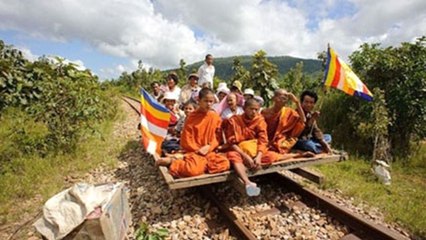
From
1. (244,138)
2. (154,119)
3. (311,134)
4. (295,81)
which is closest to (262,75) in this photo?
(295,81)

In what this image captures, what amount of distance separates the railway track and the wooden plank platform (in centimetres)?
37

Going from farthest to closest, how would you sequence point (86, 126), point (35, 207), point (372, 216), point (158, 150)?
point (86, 126) < point (158, 150) < point (35, 207) < point (372, 216)

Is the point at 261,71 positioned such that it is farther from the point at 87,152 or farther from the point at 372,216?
the point at 372,216

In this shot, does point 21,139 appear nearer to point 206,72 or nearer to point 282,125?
point 206,72

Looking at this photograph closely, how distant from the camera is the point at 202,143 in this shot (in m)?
5.11

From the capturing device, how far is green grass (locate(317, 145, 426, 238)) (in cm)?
450

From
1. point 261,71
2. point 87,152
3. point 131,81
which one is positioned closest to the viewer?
point 87,152

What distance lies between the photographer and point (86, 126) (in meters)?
7.95

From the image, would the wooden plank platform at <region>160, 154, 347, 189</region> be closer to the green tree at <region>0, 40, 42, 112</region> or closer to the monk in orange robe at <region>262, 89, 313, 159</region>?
the monk in orange robe at <region>262, 89, 313, 159</region>

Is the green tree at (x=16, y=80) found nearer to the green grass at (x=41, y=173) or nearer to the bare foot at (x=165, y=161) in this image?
the green grass at (x=41, y=173)

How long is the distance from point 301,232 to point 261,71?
8619mm

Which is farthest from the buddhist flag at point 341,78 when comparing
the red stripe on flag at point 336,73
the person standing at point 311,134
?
the person standing at point 311,134

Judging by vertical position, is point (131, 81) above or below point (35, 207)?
above

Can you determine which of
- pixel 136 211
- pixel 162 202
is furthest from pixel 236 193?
pixel 136 211
